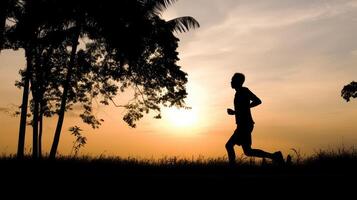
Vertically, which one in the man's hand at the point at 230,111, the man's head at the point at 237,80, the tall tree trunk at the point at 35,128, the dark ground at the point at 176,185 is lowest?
the dark ground at the point at 176,185

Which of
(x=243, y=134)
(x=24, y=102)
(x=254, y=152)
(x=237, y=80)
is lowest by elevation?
(x=254, y=152)

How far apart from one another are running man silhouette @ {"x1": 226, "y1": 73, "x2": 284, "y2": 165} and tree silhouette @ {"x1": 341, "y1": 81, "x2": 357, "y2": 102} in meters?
11.5

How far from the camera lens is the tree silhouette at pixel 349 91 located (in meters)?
18.8

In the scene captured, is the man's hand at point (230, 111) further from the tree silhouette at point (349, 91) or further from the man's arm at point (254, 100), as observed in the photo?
the tree silhouette at point (349, 91)

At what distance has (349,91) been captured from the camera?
61.8 ft

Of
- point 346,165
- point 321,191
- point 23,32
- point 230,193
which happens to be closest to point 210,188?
point 230,193

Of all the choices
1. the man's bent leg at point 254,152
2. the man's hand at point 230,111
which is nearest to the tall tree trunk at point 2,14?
the man's hand at point 230,111

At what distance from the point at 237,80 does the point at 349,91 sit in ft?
38.6

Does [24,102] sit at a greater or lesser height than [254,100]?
greater

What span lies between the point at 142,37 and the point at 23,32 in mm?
5407

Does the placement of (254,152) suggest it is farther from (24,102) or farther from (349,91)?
(24,102)

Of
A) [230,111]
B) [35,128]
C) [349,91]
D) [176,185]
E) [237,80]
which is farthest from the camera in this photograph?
[35,128]

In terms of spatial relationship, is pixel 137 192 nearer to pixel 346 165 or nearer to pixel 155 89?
pixel 346 165

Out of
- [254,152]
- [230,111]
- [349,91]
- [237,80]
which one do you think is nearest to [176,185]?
[230,111]
